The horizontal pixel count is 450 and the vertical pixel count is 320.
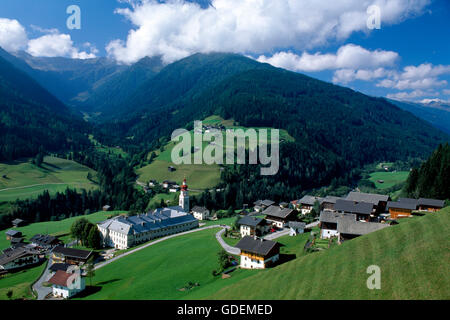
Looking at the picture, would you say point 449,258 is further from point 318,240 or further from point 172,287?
point 172,287

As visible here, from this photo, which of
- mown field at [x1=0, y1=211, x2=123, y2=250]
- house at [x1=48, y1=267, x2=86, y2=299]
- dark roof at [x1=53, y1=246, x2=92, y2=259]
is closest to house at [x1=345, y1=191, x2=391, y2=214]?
house at [x1=48, y1=267, x2=86, y2=299]

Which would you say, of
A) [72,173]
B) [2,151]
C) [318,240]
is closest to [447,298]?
[318,240]

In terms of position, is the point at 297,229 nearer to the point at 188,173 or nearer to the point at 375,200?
the point at 375,200

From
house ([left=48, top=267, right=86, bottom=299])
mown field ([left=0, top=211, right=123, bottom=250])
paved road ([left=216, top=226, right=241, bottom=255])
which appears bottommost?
mown field ([left=0, top=211, right=123, bottom=250])

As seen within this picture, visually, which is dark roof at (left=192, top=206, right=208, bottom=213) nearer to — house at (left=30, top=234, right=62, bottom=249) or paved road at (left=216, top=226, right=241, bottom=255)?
paved road at (left=216, top=226, right=241, bottom=255)

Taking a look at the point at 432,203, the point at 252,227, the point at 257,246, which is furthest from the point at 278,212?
the point at 432,203

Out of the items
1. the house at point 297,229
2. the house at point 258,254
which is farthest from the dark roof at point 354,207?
the house at point 258,254

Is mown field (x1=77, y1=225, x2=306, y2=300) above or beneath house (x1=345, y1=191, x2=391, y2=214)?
beneath
